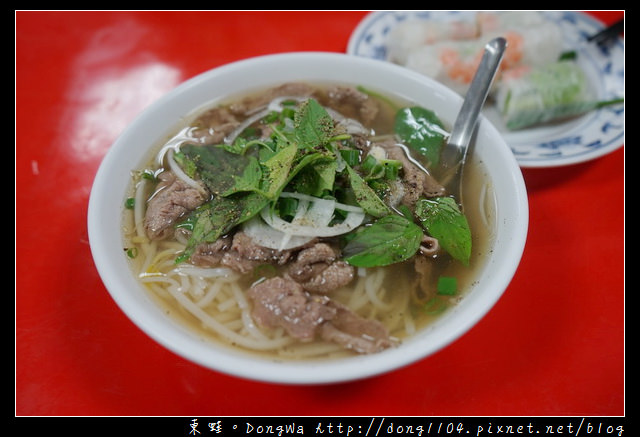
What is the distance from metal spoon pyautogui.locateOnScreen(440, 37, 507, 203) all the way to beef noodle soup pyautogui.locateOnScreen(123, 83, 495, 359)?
0.07 meters

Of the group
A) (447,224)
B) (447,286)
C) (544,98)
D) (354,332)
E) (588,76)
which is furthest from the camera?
(588,76)

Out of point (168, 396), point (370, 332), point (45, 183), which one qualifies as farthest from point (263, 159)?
point (45, 183)

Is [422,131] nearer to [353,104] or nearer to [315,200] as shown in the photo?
[353,104]

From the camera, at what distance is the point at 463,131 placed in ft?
7.47

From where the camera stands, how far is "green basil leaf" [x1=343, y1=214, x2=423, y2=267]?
195 cm

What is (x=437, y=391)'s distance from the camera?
2105 mm

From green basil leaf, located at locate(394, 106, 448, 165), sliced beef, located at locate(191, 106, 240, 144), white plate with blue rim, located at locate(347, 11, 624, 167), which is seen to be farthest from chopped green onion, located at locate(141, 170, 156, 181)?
white plate with blue rim, located at locate(347, 11, 624, 167)

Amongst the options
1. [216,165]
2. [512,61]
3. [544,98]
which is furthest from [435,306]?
[512,61]

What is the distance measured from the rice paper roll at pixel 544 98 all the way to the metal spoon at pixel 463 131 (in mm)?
899

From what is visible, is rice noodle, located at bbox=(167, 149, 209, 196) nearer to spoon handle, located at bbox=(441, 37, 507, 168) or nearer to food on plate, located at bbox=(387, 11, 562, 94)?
spoon handle, located at bbox=(441, 37, 507, 168)

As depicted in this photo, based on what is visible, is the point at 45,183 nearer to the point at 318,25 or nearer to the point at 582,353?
the point at 318,25

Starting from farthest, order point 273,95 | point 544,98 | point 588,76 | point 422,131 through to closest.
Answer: point 588,76 → point 544,98 → point 273,95 → point 422,131

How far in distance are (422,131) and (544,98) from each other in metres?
1.20

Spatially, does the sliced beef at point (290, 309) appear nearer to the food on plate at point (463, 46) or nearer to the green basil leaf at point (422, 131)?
the green basil leaf at point (422, 131)
